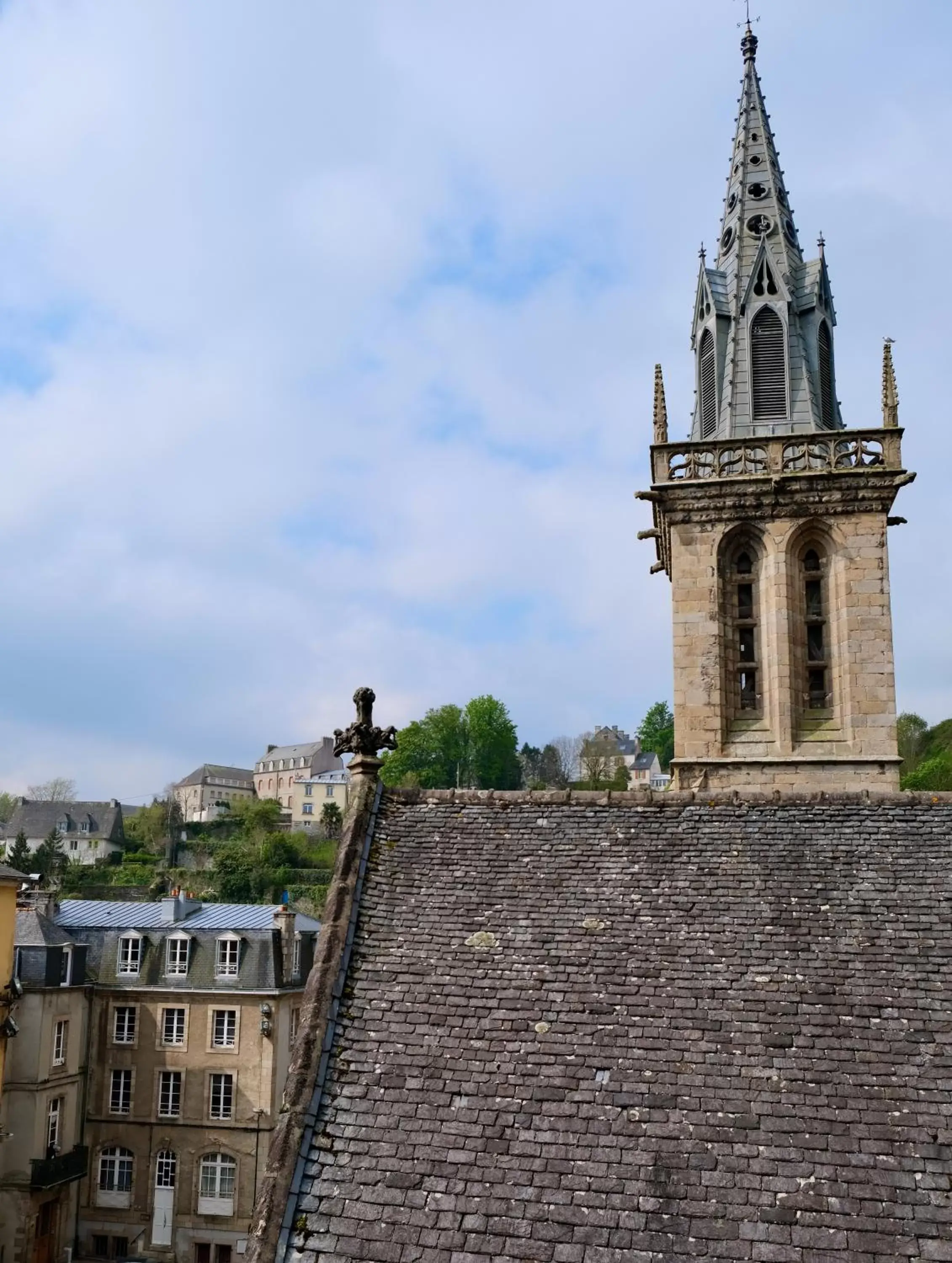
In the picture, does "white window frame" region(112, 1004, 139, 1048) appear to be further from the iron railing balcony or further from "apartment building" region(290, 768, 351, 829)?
"apartment building" region(290, 768, 351, 829)

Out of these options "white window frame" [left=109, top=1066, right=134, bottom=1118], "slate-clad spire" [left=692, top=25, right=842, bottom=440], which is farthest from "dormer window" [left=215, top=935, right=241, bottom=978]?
"slate-clad spire" [left=692, top=25, right=842, bottom=440]

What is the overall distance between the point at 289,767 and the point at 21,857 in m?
55.7

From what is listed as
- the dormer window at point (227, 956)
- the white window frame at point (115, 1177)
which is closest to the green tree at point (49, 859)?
the dormer window at point (227, 956)

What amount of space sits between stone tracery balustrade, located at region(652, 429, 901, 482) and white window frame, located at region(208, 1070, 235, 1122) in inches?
910

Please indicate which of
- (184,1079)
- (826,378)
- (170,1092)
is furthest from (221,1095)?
(826,378)

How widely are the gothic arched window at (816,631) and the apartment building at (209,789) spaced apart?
12331cm

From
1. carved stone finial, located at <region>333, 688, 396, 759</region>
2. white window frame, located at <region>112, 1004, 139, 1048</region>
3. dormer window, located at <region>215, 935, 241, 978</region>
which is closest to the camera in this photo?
carved stone finial, located at <region>333, 688, 396, 759</region>

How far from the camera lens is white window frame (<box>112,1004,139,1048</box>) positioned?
113ft

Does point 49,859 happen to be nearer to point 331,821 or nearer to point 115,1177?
point 331,821

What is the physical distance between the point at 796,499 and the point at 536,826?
1488 cm

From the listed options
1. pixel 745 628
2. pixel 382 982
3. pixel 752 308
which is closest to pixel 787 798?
pixel 382 982

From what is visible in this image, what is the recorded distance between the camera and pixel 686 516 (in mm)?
23500

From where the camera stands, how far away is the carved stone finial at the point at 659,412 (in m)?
24.4

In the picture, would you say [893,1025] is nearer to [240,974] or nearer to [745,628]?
[745,628]
